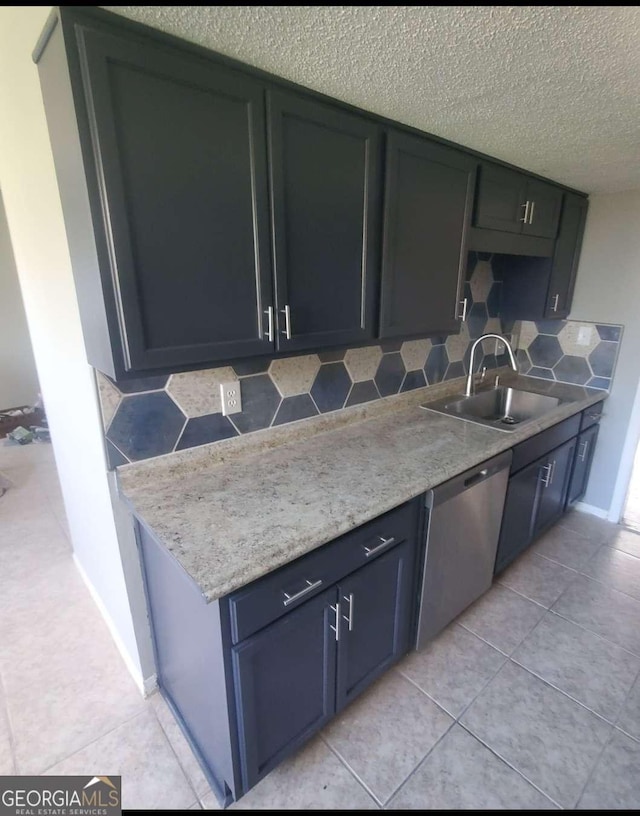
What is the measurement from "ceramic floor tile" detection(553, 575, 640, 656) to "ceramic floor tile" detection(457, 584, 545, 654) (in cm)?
15

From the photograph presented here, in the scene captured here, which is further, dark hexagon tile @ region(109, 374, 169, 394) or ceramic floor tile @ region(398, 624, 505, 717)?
ceramic floor tile @ region(398, 624, 505, 717)

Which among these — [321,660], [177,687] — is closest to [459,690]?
[321,660]

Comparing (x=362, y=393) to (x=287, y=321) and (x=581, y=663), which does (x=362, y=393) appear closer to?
(x=287, y=321)

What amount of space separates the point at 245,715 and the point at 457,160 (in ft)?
6.77

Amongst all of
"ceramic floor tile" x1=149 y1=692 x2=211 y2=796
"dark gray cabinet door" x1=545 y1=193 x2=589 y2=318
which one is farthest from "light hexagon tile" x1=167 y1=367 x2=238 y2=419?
"dark gray cabinet door" x1=545 y1=193 x2=589 y2=318

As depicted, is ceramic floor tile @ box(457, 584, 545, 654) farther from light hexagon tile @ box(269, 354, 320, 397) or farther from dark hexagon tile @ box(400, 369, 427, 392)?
light hexagon tile @ box(269, 354, 320, 397)

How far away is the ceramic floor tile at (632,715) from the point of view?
1.51 metres

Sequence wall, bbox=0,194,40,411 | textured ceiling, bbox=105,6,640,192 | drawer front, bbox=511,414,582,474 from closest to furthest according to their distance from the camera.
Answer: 1. textured ceiling, bbox=105,6,640,192
2. drawer front, bbox=511,414,582,474
3. wall, bbox=0,194,40,411

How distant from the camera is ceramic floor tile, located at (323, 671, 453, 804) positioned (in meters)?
1.37

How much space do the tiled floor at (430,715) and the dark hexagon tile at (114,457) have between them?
984 mm

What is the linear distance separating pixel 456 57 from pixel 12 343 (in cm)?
502

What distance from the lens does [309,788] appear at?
1318mm

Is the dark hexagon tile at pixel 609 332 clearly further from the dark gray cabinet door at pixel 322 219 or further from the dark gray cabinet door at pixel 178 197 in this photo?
the dark gray cabinet door at pixel 178 197

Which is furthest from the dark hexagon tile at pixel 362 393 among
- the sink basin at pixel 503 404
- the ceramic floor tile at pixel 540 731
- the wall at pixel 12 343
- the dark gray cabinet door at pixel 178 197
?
the wall at pixel 12 343
